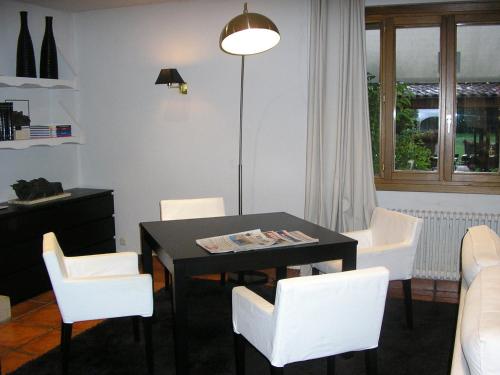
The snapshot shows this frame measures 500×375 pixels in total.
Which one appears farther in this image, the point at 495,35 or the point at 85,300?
the point at 495,35

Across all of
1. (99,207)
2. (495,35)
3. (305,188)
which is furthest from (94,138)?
(495,35)

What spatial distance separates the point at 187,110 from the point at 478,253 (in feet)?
10.7

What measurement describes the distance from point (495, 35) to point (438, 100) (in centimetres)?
66

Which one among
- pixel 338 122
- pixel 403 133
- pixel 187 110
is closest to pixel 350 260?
pixel 338 122

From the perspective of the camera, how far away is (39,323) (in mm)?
3711

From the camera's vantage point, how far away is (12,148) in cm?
425

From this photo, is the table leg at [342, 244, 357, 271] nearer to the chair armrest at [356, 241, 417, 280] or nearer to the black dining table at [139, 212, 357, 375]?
the black dining table at [139, 212, 357, 375]

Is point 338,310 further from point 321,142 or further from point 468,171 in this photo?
point 468,171

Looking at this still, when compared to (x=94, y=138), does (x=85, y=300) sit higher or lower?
lower

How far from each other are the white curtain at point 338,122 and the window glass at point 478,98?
79cm

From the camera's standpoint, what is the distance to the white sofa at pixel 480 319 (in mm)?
1277

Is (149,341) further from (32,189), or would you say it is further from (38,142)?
(38,142)

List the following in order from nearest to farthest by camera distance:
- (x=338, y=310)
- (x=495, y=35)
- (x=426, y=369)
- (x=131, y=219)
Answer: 1. (x=338, y=310)
2. (x=426, y=369)
3. (x=495, y=35)
4. (x=131, y=219)

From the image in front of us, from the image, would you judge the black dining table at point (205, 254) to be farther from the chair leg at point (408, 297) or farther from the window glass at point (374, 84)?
the window glass at point (374, 84)
